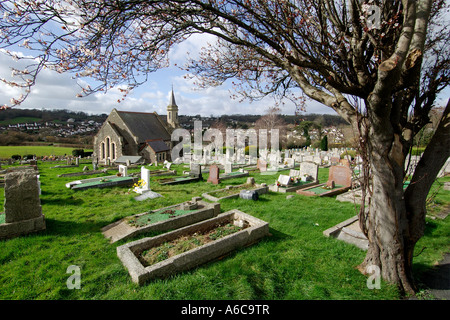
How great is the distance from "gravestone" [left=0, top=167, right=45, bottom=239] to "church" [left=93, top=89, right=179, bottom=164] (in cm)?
2162

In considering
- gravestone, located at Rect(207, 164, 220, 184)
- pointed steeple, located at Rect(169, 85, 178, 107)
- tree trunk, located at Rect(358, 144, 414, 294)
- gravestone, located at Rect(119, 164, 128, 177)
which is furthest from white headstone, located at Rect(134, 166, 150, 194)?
pointed steeple, located at Rect(169, 85, 178, 107)

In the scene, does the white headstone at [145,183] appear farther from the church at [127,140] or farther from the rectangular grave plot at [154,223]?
the church at [127,140]

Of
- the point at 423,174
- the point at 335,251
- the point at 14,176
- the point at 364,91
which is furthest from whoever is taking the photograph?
the point at 14,176

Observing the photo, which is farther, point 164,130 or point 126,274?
point 164,130

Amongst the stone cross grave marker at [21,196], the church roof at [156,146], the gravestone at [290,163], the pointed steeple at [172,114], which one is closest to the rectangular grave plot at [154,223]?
the stone cross grave marker at [21,196]

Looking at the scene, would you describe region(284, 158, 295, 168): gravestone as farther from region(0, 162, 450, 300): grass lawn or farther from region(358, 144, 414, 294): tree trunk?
region(358, 144, 414, 294): tree trunk

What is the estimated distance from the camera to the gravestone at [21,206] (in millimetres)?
5574

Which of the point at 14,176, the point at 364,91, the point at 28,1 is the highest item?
the point at 28,1

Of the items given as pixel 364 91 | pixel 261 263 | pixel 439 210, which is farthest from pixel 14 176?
pixel 439 210

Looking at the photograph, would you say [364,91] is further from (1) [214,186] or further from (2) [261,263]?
(1) [214,186]

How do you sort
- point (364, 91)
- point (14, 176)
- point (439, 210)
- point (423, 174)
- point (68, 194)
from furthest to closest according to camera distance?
point (68, 194) < point (439, 210) < point (14, 176) < point (423, 174) < point (364, 91)

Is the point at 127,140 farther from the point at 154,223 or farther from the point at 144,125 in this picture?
the point at 154,223

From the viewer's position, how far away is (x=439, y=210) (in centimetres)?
736

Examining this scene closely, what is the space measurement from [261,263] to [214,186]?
7.34 metres
